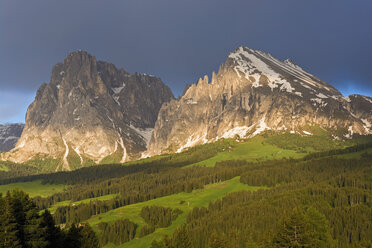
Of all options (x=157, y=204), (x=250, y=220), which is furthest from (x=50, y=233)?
(x=157, y=204)

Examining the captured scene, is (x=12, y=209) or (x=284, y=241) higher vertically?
(x=12, y=209)

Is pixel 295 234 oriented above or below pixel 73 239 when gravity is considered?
above

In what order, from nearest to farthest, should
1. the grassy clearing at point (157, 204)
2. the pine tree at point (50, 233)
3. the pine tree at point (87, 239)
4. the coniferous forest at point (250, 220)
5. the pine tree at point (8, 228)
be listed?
the pine tree at point (8, 228) → the pine tree at point (50, 233) → the coniferous forest at point (250, 220) → the pine tree at point (87, 239) → the grassy clearing at point (157, 204)

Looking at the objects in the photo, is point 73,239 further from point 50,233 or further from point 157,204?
point 157,204

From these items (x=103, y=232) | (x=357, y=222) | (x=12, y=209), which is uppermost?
(x=12, y=209)

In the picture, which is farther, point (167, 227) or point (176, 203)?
point (176, 203)

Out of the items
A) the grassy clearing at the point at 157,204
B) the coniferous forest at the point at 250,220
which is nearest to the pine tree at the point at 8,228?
the coniferous forest at the point at 250,220

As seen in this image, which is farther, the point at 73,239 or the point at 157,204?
the point at 157,204

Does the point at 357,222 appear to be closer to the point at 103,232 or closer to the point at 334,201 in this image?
the point at 334,201

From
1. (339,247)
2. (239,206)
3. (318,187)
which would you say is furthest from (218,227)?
(318,187)

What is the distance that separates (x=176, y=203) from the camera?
7500 inches

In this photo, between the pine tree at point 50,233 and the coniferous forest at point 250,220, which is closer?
the pine tree at point 50,233

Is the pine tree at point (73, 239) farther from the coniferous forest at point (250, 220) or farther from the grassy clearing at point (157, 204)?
the grassy clearing at point (157, 204)

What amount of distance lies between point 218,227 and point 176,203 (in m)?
59.3
